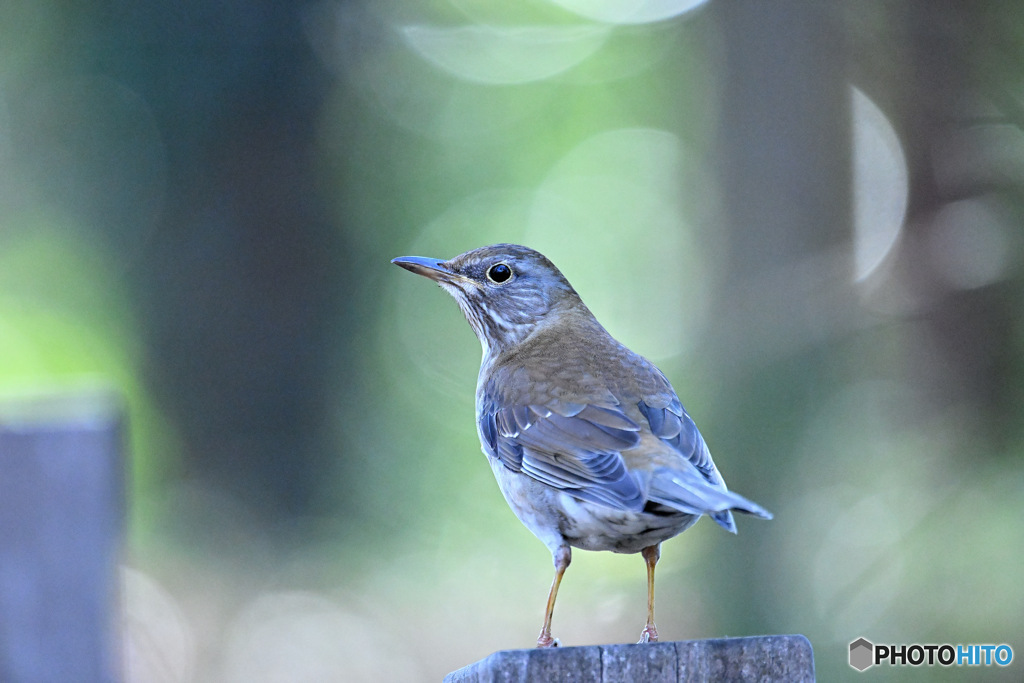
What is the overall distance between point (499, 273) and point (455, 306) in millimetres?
6412

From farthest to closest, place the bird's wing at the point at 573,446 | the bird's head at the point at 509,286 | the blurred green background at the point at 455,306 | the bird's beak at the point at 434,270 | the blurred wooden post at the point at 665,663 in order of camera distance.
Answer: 1. the blurred green background at the point at 455,306
2. the bird's head at the point at 509,286
3. the bird's beak at the point at 434,270
4. the bird's wing at the point at 573,446
5. the blurred wooden post at the point at 665,663

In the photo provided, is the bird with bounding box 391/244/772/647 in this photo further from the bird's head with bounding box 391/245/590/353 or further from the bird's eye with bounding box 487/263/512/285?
the bird's eye with bounding box 487/263/512/285

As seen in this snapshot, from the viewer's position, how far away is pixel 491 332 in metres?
4.84

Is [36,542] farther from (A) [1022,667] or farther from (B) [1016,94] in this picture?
(B) [1016,94]

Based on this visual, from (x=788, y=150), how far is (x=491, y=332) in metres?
3.19

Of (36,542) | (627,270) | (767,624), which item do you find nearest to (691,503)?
(36,542)

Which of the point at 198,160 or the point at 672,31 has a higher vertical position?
the point at 672,31

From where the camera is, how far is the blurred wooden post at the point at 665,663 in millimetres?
2232

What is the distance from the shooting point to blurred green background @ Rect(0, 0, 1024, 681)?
259 inches

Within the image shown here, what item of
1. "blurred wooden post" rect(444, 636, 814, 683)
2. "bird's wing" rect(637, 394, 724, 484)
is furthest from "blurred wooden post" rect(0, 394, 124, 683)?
"bird's wing" rect(637, 394, 724, 484)

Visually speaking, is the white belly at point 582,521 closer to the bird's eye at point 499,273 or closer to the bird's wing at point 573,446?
the bird's wing at point 573,446

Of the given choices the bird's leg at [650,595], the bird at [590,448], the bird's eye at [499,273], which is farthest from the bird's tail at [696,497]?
the bird's eye at [499,273]

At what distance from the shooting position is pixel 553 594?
129 inches

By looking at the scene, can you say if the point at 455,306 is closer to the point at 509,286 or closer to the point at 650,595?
the point at 509,286
